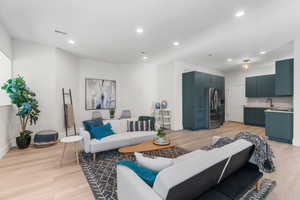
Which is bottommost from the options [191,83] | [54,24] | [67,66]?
[191,83]

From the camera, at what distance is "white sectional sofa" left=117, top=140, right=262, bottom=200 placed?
966 mm

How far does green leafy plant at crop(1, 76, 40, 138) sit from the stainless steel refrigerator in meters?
5.85

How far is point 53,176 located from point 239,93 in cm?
816

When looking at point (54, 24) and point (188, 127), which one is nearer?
point (54, 24)

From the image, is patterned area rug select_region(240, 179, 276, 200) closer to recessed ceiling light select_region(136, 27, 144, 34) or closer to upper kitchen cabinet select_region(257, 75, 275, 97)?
recessed ceiling light select_region(136, 27, 144, 34)

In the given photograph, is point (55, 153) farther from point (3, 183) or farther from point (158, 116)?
point (158, 116)

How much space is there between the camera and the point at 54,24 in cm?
291

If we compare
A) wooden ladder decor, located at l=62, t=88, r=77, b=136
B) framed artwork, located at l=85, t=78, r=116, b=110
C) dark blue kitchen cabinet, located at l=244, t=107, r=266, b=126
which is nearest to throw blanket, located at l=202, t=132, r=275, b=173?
wooden ladder decor, located at l=62, t=88, r=77, b=136

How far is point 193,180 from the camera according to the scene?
1065 millimetres

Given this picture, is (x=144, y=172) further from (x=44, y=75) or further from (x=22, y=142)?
(x=44, y=75)

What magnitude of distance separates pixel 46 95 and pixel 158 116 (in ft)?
13.5

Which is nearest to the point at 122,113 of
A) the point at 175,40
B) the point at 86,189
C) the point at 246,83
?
the point at 175,40

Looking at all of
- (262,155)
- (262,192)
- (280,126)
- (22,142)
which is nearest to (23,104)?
(22,142)

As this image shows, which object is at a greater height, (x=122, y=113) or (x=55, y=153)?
(x=122, y=113)
